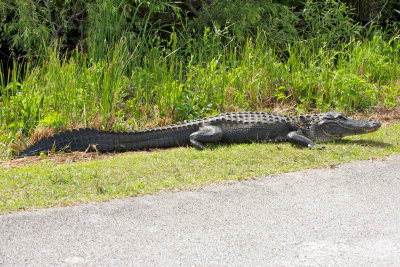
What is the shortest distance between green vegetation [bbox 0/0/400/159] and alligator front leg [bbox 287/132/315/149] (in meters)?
1.42

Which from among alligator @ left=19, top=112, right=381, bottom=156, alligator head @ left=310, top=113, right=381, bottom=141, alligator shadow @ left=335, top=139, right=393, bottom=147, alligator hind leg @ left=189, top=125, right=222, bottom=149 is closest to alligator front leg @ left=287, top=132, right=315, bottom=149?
alligator @ left=19, top=112, right=381, bottom=156

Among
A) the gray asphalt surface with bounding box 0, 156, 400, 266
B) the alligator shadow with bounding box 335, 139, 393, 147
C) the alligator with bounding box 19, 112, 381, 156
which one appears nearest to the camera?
the gray asphalt surface with bounding box 0, 156, 400, 266

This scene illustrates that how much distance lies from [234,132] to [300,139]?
864 mm

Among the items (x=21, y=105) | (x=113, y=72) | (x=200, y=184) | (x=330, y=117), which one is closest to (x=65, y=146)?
(x=21, y=105)

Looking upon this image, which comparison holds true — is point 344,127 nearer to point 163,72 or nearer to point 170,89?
point 170,89

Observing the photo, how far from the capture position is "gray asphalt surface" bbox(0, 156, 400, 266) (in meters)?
3.23

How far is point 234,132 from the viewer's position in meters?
6.38

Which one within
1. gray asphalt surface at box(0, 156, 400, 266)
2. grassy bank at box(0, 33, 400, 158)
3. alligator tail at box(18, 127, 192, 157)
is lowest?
alligator tail at box(18, 127, 192, 157)

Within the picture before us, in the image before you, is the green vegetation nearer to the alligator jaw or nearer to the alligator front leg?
the alligator jaw

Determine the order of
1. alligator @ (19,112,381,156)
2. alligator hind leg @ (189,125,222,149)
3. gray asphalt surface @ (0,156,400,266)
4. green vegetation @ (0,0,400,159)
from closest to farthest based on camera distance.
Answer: gray asphalt surface @ (0,156,400,266), alligator @ (19,112,381,156), alligator hind leg @ (189,125,222,149), green vegetation @ (0,0,400,159)

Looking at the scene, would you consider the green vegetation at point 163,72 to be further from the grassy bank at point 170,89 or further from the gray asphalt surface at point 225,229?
the gray asphalt surface at point 225,229

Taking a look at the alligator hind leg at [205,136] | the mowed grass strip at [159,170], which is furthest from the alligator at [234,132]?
the mowed grass strip at [159,170]

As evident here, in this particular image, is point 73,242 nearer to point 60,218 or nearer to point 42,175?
point 60,218

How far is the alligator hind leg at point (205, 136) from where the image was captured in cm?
625
